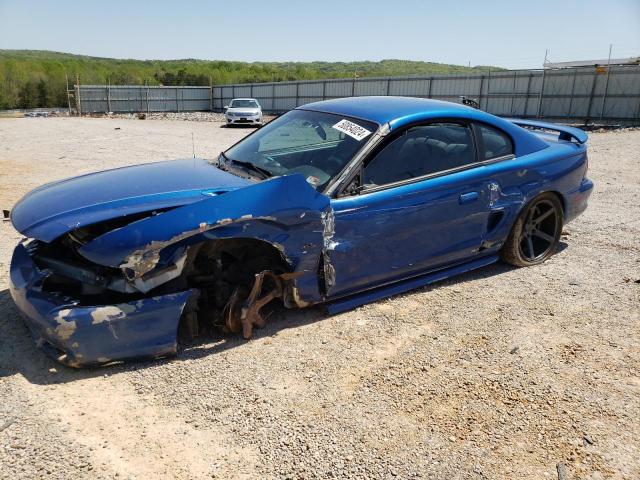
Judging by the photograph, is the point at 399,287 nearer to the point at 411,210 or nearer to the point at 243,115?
the point at 411,210

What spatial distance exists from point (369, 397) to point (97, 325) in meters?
1.48

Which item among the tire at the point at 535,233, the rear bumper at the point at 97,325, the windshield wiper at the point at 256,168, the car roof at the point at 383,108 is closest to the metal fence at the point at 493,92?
the tire at the point at 535,233

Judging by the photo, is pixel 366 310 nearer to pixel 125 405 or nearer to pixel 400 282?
pixel 400 282

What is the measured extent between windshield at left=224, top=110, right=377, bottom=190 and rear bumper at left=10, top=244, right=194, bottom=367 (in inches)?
47.4

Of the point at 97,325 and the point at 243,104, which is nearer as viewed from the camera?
the point at 97,325

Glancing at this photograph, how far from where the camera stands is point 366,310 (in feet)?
12.0

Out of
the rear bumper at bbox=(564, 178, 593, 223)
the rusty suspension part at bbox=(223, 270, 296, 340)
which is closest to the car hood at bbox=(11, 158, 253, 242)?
the rusty suspension part at bbox=(223, 270, 296, 340)

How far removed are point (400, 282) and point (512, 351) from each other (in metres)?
0.96

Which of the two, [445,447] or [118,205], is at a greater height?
[118,205]

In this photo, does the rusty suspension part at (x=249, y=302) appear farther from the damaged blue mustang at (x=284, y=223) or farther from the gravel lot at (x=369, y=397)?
the gravel lot at (x=369, y=397)

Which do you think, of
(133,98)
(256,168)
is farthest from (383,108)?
(133,98)

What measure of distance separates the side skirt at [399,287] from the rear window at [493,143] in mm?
858

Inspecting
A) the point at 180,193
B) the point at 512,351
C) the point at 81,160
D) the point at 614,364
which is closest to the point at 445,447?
the point at 512,351

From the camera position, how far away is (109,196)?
9.99 ft
